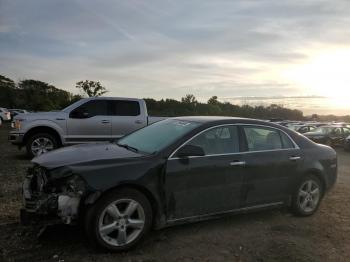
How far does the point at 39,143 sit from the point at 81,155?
724cm

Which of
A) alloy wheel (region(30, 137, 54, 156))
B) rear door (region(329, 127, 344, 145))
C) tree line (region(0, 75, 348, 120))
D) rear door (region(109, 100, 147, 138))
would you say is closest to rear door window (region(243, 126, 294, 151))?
rear door (region(109, 100, 147, 138))

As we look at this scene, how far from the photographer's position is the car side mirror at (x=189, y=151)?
16.2 ft

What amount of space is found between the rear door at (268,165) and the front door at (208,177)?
187mm

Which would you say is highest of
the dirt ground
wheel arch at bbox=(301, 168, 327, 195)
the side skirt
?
wheel arch at bbox=(301, 168, 327, 195)

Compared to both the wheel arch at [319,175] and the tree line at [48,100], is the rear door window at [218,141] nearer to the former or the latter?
the wheel arch at [319,175]

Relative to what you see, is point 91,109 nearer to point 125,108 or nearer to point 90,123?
point 90,123

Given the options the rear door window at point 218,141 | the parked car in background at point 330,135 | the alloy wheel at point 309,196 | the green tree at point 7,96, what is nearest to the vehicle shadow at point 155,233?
the alloy wheel at point 309,196

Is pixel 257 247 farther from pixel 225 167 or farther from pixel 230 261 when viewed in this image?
pixel 225 167

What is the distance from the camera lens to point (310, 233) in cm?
545

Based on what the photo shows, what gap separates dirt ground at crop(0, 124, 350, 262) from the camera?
4.42 metres

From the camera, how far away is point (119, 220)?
4449mm

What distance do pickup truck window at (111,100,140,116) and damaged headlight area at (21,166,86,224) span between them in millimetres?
7681

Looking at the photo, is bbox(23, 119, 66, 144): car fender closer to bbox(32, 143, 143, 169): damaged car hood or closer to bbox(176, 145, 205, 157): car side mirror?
bbox(32, 143, 143, 169): damaged car hood

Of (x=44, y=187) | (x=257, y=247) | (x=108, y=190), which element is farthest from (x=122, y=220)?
(x=257, y=247)
